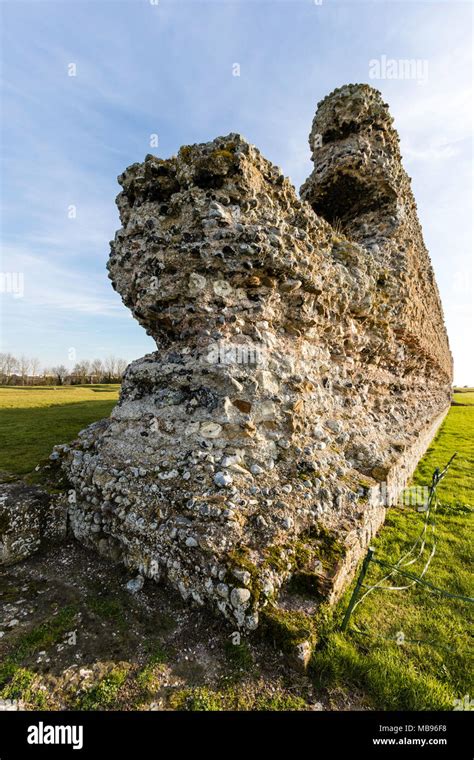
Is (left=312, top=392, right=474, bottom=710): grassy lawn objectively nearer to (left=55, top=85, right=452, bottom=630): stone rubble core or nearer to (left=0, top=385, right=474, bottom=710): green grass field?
(left=0, top=385, right=474, bottom=710): green grass field

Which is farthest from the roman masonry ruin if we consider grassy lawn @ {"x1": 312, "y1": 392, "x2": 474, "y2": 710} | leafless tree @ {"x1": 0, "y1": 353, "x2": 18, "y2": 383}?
leafless tree @ {"x1": 0, "y1": 353, "x2": 18, "y2": 383}

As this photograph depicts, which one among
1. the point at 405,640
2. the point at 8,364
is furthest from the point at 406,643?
the point at 8,364

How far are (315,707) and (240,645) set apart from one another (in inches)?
28.9

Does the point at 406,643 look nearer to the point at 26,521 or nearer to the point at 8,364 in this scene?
the point at 26,521

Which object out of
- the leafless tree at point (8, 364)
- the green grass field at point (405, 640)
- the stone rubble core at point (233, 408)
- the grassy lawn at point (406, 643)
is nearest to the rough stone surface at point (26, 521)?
the stone rubble core at point (233, 408)

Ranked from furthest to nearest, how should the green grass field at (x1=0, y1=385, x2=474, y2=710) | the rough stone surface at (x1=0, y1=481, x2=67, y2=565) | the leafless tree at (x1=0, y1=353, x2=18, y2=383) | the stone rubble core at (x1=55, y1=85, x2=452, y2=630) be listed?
the leafless tree at (x1=0, y1=353, x2=18, y2=383) < the rough stone surface at (x1=0, y1=481, x2=67, y2=565) < the stone rubble core at (x1=55, y1=85, x2=452, y2=630) < the green grass field at (x1=0, y1=385, x2=474, y2=710)

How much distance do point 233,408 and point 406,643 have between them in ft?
10.4

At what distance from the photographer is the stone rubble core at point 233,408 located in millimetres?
3555

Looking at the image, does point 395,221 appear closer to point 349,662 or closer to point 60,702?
point 349,662

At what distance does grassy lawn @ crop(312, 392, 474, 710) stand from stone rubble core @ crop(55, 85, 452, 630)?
45 centimetres

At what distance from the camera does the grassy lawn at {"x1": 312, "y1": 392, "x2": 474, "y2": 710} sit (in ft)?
8.98

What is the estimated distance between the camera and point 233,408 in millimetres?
4414

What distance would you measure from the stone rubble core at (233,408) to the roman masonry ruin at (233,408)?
22 mm

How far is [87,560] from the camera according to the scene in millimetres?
3955
